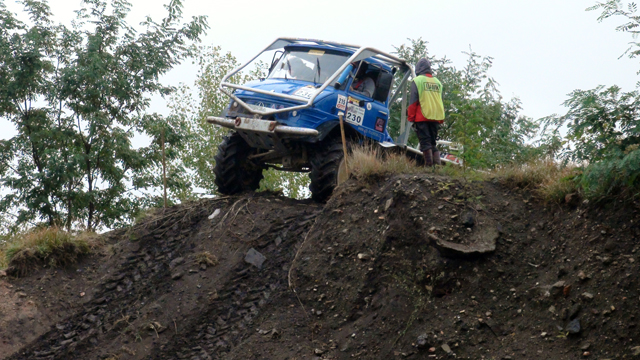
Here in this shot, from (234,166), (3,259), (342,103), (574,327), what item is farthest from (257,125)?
(574,327)

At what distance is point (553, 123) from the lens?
26.0 feet

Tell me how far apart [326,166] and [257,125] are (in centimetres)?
111

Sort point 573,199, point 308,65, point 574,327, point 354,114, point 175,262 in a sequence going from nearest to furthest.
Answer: point 574,327, point 573,199, point 175,262, point 354,114, point 308,65

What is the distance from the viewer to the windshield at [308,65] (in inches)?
439

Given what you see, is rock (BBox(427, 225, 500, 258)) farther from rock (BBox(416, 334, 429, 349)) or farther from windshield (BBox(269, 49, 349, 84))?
windshield (BBox(269, 49, 349, 84))

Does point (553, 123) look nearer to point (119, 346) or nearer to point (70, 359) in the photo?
point (119, 346)

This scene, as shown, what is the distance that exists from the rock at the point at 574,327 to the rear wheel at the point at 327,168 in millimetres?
4292


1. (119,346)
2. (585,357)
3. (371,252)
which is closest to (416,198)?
(371,252)

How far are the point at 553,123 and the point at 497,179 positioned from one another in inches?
50.0

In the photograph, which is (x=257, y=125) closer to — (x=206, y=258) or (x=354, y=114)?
(x=354, y=114)

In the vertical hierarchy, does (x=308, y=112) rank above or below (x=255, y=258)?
above

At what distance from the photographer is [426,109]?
1030 cm

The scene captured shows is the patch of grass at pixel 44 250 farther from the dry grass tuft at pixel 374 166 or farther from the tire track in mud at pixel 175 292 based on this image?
the dry grass tuft at pixel 374 166

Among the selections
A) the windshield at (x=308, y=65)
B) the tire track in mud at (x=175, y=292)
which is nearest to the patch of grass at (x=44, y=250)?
the tire track in mud at (x=175, y=292)
